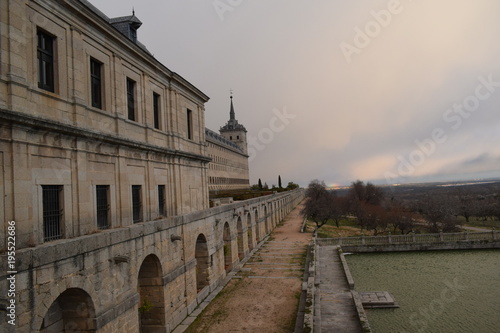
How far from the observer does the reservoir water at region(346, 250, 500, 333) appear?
48.9 ft

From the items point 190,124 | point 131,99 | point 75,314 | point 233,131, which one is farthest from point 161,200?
point 233,131

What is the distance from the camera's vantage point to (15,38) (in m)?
8.38

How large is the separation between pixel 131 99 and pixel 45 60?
4.51 metres

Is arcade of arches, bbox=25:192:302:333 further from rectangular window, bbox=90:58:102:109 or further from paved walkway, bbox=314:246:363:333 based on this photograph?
paved walkway, bbox=314:246:363:333

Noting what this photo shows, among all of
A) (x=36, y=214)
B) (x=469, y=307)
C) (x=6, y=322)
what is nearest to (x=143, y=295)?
(x=36, y=214)

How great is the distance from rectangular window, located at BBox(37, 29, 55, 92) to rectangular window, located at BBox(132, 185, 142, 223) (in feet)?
16.7

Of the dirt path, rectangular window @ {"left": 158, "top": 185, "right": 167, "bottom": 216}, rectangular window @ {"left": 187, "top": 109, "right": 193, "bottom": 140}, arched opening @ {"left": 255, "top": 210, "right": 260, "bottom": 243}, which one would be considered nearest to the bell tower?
arched opening @ {"left": 255, "top": 210, "right": 260, "bottom": 243}

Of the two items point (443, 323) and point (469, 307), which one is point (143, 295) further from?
point (469, 307)

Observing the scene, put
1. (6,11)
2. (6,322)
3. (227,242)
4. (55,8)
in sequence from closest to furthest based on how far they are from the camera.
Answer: (6,322), (6,11), (55,8), (227,242)

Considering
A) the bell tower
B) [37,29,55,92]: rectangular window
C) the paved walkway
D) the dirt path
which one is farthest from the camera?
the bell tower

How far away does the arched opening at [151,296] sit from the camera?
12.7 m

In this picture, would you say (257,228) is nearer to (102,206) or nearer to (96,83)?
(102,206)

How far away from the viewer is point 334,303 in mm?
16234

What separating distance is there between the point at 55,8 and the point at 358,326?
592 inches
